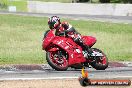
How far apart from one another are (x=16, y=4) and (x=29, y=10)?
356 centimetres

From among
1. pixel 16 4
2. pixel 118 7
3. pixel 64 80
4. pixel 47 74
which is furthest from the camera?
pixel 16 4

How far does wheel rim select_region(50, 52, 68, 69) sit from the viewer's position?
36.7 feet

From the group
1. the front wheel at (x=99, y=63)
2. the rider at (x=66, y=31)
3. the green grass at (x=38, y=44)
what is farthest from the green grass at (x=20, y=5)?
the front wheel at (x=99, y=63)

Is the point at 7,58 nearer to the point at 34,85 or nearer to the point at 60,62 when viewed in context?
the point at 60,62

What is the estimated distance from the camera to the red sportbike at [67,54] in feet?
36.6

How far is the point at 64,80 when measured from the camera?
9945mm

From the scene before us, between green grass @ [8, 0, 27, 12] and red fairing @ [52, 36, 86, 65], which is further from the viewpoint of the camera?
green grass @ [8, 0, 27, 12]

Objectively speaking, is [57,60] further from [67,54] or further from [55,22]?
[55,22]

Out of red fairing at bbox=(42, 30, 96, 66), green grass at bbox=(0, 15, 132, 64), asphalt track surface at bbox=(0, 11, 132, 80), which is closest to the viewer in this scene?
asphalt track surface at bbox=(0, 11, 132, 80)

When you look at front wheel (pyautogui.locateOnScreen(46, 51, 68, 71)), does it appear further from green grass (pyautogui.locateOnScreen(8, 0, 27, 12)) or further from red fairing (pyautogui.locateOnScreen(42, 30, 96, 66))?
green grass (pyautogui.locateOnScreen(8, 0, 27, 12))

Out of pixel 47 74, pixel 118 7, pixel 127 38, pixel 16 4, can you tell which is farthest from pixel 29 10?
pixel 47 74

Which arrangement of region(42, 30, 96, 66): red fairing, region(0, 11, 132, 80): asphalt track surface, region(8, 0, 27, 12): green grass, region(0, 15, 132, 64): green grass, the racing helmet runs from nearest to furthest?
region(0, 11, 132, 80): asphalt track surface < region(42, 30, 96, 66): red fairing < the racing helmet < region(0, 15, 132, 64): green grass < region(8, 0, 27, 12): green grass

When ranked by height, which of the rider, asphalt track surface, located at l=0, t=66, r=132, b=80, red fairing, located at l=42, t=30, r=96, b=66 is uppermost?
the rider

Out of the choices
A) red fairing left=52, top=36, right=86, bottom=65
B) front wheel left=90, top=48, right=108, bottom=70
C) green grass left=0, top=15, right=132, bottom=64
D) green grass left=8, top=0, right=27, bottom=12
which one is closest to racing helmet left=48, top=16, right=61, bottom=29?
red fairing left=52, top=36, right=86, bottom=65
